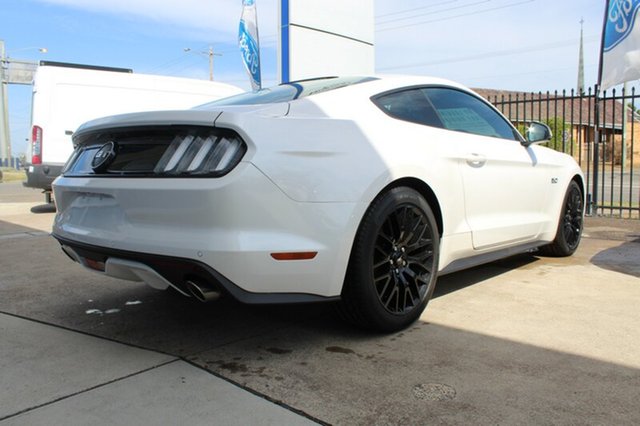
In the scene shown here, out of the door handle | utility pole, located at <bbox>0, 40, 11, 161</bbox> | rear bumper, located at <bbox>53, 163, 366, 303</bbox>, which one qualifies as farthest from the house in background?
utility pole, located at <bbox>0, 40, 11, 161</bbox>

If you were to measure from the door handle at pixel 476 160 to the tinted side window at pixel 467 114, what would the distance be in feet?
0.70

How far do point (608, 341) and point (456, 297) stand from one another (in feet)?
3.62

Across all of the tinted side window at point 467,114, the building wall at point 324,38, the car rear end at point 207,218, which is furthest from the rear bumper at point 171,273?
the building wall at point 324,38

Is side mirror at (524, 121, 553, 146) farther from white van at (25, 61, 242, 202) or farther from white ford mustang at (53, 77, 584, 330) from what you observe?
white van at (25, 61, 242, 202)

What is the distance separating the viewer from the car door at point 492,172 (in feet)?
12.0

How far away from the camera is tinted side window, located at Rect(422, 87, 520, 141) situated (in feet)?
12.1

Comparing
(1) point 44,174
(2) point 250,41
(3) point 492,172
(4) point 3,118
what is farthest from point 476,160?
(4) point 3,118

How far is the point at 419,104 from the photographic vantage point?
11.5 ft

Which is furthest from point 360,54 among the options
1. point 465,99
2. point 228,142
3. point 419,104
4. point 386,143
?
point 228,142

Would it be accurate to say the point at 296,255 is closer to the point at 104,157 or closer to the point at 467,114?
the point at 104,157

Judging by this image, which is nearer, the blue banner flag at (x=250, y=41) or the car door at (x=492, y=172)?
the car door at (x=492, y=172)

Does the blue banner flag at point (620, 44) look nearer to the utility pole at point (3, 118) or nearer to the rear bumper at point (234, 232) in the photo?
the rear bumper at point (234, 232)

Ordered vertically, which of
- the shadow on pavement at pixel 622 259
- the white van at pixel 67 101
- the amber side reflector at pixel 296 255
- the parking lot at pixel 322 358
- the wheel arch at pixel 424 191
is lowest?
the parking lot at pixel 322 358

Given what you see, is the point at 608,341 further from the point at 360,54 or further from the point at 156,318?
the point at 360,54
